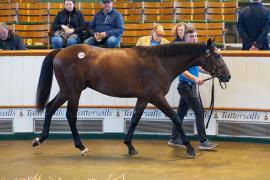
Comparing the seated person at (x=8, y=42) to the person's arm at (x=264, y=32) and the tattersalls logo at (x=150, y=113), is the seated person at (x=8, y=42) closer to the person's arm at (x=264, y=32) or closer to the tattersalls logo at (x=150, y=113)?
the tattersalls logo at (x=150, y=113)

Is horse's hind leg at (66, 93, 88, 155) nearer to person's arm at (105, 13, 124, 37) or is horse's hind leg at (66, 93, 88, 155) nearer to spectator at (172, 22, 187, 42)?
spectator at (172, 22, 187, 42)

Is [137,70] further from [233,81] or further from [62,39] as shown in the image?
[62,39]

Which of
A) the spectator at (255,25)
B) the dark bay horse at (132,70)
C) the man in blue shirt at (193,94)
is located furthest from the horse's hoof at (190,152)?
the spectator at (255,25)

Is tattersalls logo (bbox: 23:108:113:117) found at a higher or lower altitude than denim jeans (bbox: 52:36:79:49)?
lower

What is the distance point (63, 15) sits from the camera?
1005 cm

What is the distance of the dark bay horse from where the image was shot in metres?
7.59

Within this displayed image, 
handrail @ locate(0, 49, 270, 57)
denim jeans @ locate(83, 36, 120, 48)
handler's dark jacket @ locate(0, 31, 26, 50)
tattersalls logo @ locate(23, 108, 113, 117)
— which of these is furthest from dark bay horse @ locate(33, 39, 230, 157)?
handler's dark jacket @ locate(0, 31, 26, 50)

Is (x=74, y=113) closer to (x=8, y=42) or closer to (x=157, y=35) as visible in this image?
(x=157, y=35)

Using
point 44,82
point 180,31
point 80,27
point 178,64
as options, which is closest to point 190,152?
point 178,64

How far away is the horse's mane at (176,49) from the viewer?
7594mm

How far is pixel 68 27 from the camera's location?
9922 millimetres

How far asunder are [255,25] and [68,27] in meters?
3.30

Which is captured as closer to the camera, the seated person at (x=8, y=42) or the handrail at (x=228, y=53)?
the handrail at (x=228, y=53)

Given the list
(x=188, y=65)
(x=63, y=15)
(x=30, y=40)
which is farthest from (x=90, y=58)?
(x=30, y=40)
